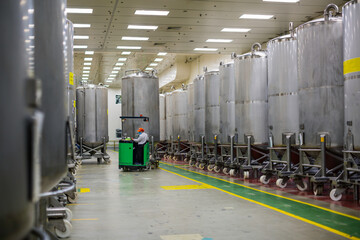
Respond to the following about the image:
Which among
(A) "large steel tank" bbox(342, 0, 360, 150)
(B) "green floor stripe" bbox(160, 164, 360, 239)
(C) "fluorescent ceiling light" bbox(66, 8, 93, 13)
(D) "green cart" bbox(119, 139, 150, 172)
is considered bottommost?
(B) "green floor stripe" bbox(160, 164, 360, 239)

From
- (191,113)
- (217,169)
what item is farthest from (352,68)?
(191,113)

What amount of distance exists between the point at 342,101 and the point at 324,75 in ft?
2.44

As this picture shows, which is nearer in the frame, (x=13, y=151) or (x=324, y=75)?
(x=13, y=151)

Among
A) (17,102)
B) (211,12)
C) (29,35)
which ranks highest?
(211,12)

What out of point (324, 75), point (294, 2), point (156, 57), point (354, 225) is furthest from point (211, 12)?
point (156, 57)

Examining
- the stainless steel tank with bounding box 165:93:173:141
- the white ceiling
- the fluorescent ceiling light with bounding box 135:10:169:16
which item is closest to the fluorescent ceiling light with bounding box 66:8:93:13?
the white ceiling

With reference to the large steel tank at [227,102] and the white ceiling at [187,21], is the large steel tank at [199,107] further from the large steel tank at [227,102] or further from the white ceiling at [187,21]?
the large steel tank at [227,102]

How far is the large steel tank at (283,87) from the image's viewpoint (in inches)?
487

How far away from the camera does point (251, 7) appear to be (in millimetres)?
16203

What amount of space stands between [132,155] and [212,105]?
4004mm

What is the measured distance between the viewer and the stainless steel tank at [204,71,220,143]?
18.3 m

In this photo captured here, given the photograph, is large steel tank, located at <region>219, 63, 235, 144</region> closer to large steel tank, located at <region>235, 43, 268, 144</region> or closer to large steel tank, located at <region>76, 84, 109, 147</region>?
large steel tank, located at <region>235, 43, 268, 144</region>

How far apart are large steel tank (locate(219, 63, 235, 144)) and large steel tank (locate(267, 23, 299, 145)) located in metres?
3.26

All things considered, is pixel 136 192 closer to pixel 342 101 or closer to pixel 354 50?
pixel 342 101
